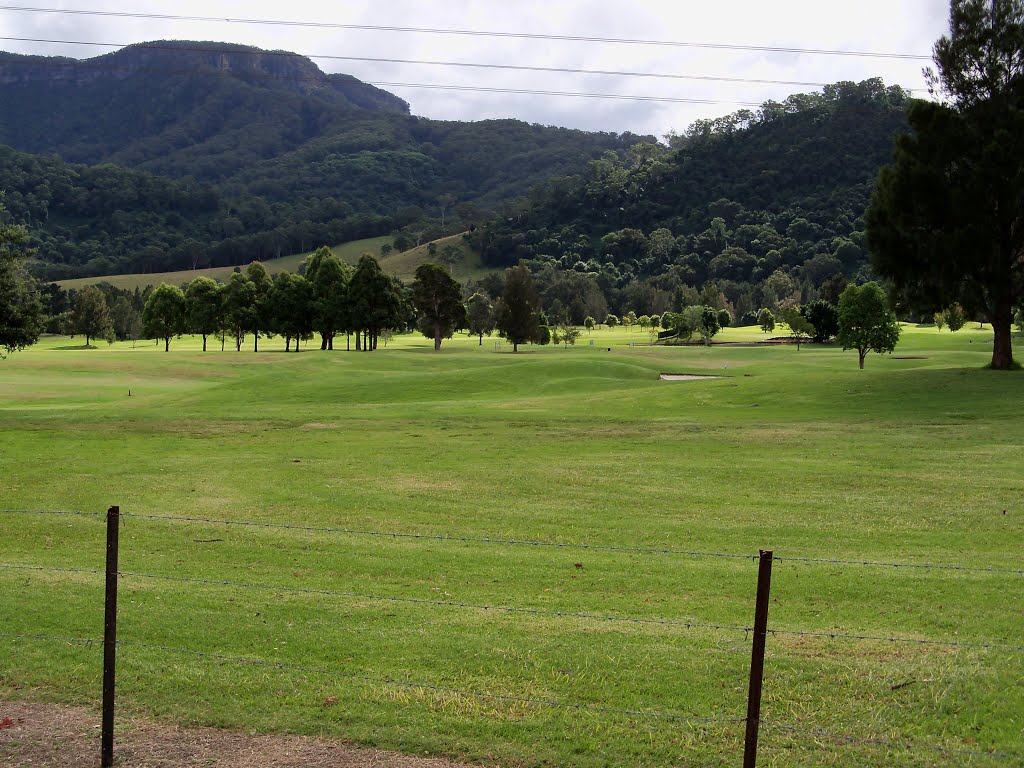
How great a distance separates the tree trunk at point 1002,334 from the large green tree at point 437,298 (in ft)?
185

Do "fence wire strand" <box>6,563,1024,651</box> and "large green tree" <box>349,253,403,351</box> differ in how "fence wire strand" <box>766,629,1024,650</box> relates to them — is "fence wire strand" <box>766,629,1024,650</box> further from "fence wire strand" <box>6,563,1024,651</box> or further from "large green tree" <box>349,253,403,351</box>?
"large green tree" <box>349,253,403,351</box>

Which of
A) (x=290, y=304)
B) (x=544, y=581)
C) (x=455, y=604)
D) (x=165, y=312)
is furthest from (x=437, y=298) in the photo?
(x=455, y=604)

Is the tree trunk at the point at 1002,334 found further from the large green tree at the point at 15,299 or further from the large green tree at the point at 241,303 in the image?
the large green tree at the point at 241,303

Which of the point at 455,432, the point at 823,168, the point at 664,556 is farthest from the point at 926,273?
the point at 823,168

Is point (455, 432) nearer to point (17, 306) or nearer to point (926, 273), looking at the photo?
point (17, 306)

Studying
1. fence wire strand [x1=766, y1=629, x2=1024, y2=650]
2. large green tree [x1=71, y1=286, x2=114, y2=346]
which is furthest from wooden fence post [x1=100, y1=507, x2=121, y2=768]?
large green tree [x1=71, y1=286, x2=114, y2=346]

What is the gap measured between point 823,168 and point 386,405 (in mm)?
179667

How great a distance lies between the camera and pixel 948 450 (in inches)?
981

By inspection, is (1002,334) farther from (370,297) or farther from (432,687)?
(370,297)

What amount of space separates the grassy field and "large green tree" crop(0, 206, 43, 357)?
457 centimetres

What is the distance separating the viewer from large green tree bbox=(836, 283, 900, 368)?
5138 centimetres

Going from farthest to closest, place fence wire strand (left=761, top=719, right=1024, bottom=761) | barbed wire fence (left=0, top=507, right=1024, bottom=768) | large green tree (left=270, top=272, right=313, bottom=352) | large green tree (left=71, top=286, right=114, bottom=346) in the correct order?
large green tree (left=71, top=286, right=114, bottom=346)
large green tree (left=270, top=272, right=313, bottom=352)
fence wire strand (left=761, top=719, right=1024, bottom=761)
barbed wire fence (left=0, top=507, right=1024, bottom=768)

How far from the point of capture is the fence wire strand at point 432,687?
7.81 m

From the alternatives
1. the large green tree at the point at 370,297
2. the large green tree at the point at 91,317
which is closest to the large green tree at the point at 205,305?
the large green tree at the point at 370,297
